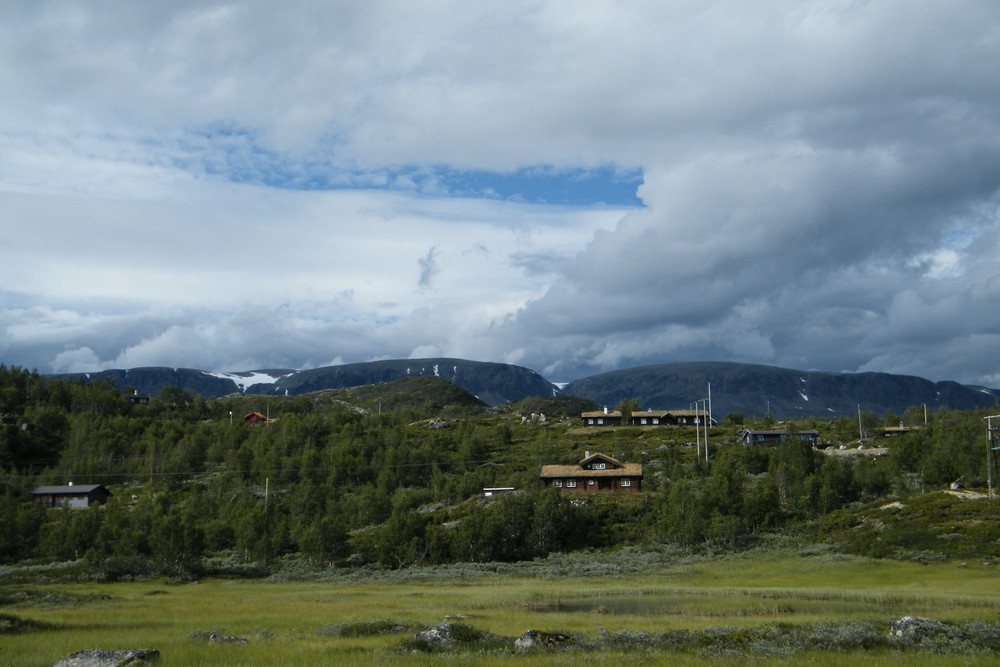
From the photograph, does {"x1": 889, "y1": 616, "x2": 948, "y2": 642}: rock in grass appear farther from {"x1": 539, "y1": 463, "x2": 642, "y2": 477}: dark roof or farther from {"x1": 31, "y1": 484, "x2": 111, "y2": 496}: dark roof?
{"x1": 31, "y1": 484, "x2": 111, "y2": 496}: dark roof

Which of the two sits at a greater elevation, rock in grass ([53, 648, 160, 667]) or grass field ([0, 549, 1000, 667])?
rock in grass ([53, 648, 160, 667])

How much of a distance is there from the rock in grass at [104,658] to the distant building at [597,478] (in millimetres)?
90681

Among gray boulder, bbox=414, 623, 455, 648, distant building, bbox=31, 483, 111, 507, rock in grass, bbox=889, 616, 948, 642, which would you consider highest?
rock in grass, bbox=889, 616, 948, 642

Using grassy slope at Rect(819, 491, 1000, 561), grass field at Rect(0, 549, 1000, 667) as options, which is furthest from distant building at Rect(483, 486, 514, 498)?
grassy slope at Rect(819, 491, 1000, 561)

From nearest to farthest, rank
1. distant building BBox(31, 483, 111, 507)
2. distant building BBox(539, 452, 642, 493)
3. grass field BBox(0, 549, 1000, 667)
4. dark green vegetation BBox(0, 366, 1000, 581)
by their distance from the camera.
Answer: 1. grass field BBox(0, 549, 1000, 667)
2. dark green vegetation BBox(0, 366, 1000, 581)
3. distant building BBox(539, 452, 642, 493)
4. distant building BBox(31, 483, 111, 507)

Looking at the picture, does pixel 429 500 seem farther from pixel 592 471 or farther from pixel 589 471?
pixel 592 471

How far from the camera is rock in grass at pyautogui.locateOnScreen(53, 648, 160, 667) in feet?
74.1

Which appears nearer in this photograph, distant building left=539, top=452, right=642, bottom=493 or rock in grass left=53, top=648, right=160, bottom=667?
rock in grass left=53, top=648, right=160, bottom=667

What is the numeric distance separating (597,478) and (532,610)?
2836 inches

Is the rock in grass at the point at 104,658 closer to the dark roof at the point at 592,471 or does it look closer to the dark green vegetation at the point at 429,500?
the dark green vegetation at the point at 429,500

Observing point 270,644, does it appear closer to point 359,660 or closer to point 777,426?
point 359,660

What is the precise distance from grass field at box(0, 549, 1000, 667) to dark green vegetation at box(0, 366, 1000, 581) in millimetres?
10354

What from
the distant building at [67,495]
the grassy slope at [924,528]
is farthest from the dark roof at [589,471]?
the distant building at [67,495]

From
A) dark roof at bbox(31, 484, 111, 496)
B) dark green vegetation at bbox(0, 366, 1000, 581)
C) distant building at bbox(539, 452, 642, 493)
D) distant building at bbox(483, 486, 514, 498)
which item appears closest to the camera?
dark green vegetation at bbox(0, 366, 1000, 581)
